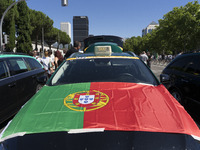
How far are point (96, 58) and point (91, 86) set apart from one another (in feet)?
2.82

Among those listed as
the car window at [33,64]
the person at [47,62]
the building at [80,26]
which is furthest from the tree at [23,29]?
the building at [80,26]

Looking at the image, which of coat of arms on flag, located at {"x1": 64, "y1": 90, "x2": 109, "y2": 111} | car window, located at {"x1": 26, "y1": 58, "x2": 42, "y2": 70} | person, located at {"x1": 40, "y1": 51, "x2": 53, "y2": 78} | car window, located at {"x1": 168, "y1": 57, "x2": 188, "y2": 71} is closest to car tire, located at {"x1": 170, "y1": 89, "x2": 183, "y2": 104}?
car window, located at {"x1": 168, "y1": 57, "x2": 188, "y2": 71}

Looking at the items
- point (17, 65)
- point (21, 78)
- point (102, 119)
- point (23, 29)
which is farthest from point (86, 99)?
point (23, 29)

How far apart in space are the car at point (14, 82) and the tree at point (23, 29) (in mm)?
38811

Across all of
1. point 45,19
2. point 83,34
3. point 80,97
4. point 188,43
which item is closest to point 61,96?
point 80,97

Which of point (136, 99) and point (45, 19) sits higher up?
point (45, 19)

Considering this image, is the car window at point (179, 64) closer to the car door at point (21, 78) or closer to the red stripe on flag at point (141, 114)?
the red stripe on flag at point (141, 114)

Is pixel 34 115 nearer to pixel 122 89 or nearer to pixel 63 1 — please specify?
pixel 122 89

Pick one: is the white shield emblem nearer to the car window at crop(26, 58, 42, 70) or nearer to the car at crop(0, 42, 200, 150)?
the car at crop(0, 42, 200, 150)

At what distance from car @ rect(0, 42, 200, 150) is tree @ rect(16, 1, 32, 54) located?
42.1 meters

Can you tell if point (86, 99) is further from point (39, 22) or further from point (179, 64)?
point (39, 22)

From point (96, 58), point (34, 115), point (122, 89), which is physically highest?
point (96, 58)

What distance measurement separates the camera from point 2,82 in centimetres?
388

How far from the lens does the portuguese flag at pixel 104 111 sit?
156cm
